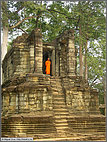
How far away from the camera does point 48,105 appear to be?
12.2 m

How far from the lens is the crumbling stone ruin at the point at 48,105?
11.3 meters

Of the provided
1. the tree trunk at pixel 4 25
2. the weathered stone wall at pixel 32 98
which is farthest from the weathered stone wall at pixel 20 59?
the weathered stone wall at pixel 32 98

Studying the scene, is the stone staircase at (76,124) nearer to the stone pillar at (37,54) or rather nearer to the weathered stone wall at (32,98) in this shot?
the weathered stone wall at (32,98)

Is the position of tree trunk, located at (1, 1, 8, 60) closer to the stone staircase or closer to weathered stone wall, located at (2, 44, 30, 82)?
weathered stone wall, located at (2, 44, 30, 82)

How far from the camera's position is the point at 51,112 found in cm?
1208

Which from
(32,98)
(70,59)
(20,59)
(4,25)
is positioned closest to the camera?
(32,98)

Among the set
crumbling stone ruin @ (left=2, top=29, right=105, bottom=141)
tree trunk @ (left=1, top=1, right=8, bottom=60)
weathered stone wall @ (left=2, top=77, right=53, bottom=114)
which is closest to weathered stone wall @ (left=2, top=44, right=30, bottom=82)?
crumbling stone ruin @ (left=2, top=29, right=105, bottom=141)

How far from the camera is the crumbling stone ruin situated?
11298 mm

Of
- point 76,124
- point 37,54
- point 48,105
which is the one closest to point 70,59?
point 37,54

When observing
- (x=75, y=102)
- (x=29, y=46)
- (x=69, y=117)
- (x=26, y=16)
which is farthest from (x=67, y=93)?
(x=26, y=16)

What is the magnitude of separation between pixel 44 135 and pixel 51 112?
1.62m

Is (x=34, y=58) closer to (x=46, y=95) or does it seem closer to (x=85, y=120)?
(x=46, y=95)

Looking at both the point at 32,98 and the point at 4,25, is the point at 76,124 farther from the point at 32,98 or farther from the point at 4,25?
the point at 4,25

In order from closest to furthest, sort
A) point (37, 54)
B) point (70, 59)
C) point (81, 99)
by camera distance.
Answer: point (81, 99) < point (37, 54) < point (70, 59)
